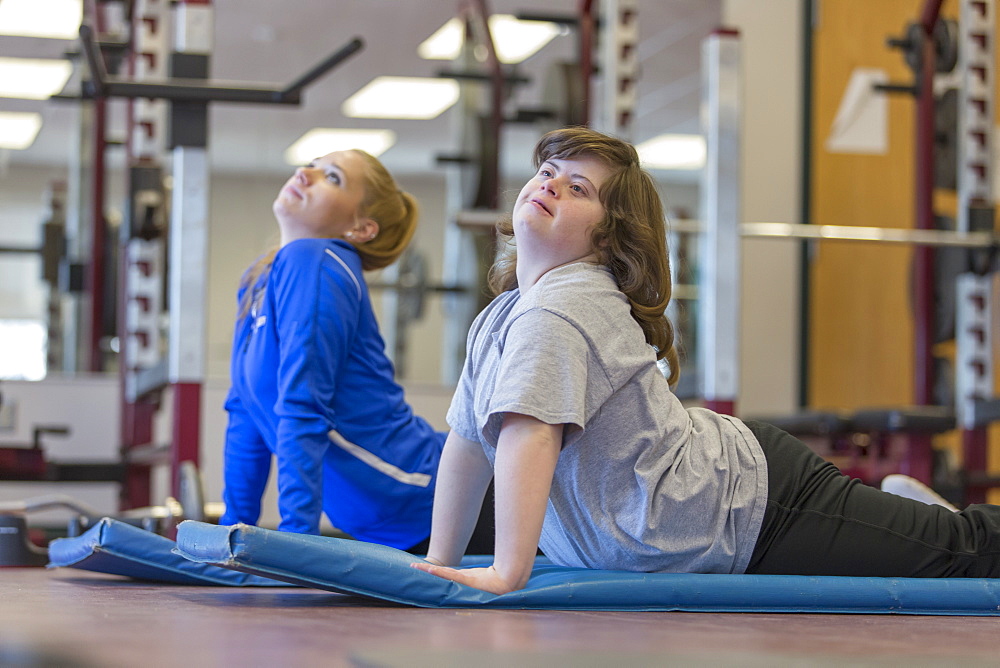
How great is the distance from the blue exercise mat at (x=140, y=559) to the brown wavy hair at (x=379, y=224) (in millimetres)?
543

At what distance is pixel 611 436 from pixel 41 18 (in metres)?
4.92

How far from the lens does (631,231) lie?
57.2 inches

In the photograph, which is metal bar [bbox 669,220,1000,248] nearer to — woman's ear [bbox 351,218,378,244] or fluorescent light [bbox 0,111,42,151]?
woman's ear [bbox 351,218,378,244]

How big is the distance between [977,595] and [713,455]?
0.36 m

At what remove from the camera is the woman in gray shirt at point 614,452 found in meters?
1.29

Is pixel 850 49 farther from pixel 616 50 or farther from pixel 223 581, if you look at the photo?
pixel 223 581

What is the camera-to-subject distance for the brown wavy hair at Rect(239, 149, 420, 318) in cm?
202

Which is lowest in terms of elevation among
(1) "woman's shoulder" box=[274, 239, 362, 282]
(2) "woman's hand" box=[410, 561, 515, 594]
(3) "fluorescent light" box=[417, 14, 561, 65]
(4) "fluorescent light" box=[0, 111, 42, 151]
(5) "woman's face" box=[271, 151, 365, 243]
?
(2) "woman's hand" box=[410, 561, 515, 594]

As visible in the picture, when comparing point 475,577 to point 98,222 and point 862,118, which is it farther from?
point 98,222

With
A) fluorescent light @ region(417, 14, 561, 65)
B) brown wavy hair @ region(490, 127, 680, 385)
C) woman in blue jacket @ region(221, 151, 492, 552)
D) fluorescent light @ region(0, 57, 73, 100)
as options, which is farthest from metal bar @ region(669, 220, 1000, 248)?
fluorescent light @ region(0, 57, 73, 100)

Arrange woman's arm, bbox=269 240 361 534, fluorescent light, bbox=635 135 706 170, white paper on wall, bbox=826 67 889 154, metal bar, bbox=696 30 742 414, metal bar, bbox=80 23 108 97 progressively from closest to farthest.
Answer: woman's arm, bbox=269 240 361 534
metal bar, bbox=80 23 108 97
metal bar, bbox=696 30 742 414
white paper on wall, bbox=826 67 889 154
fluorescent light, bbox=635 135 706 170

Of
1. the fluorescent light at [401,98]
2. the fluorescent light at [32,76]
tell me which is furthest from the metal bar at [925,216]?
the fluorescent light at [32,76]

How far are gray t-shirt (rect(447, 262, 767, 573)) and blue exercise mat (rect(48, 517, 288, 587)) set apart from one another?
1.30ft

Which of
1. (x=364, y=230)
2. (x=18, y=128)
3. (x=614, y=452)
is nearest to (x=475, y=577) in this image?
(x=614, y=452)
